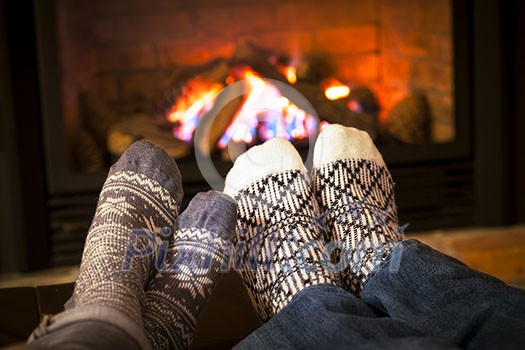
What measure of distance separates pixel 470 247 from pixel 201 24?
2.53 feet

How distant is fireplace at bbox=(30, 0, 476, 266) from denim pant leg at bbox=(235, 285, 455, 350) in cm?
90

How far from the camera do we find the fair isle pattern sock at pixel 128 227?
88 cm

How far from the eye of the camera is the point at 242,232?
1.19 meters

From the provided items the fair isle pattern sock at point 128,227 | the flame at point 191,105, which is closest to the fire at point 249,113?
the flame at point 191,105

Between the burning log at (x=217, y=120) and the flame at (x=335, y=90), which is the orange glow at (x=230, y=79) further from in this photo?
the flame at (x=335, y=90)

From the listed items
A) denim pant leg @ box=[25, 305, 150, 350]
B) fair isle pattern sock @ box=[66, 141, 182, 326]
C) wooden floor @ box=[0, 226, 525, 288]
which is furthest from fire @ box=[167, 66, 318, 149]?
denim pant leg @ box=[25, 305, 150, 350]

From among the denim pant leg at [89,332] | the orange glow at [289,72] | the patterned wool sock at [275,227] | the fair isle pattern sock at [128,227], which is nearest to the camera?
the denim pant leg at [89,332]

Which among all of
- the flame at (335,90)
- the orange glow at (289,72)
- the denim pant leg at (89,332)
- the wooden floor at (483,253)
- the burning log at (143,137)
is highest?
the orange glow at (289,72)

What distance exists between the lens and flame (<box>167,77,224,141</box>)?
181 centimetres

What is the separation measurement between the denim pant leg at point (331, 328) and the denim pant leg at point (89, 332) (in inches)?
5.6

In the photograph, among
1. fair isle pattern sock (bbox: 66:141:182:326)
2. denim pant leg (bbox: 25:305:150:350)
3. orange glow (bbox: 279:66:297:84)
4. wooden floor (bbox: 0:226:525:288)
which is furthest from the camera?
orange glow (bbox: 279:66:297:84)

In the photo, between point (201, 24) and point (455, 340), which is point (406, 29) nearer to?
point (201, 24)

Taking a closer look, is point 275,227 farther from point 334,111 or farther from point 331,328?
point 334,111

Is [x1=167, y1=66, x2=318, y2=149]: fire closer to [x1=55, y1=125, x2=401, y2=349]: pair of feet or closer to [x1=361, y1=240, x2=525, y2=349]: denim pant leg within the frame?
[x1=55, y1=125, x2=401, y2=349]: pair of feet
